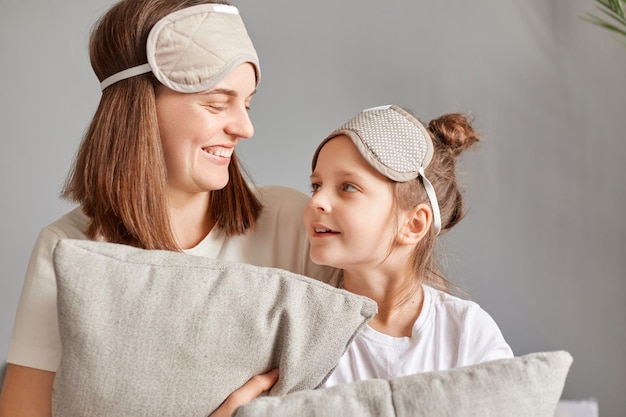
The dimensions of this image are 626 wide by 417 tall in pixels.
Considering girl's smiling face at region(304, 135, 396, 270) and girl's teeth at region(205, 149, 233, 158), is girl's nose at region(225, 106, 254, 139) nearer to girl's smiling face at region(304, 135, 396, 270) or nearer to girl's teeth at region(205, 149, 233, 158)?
girl's teeth at region(205, 149, 233, 158)

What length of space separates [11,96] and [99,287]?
1.45 metres

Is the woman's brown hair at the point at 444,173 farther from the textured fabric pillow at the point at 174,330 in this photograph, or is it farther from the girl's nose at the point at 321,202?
the textured fabric pillow at the point at 174,330

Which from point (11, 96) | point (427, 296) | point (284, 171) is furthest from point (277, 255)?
point (11, 96)

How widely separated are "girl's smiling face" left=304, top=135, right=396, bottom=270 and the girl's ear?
3cm

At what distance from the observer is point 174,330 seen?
3.92 ft

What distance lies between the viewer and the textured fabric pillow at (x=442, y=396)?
1081mm

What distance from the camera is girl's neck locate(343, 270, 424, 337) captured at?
160cm

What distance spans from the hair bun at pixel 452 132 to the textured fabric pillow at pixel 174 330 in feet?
1.76

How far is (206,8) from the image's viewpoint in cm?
162

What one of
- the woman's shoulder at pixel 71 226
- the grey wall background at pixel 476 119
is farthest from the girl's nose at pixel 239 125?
the grey wall background at pixel 476 119

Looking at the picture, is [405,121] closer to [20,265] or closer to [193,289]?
[193,289]

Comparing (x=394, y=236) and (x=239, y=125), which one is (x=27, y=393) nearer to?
(x=239, y=125)

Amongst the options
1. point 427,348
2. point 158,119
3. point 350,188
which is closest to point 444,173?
point 350,188

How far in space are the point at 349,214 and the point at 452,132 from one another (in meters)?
0.31
